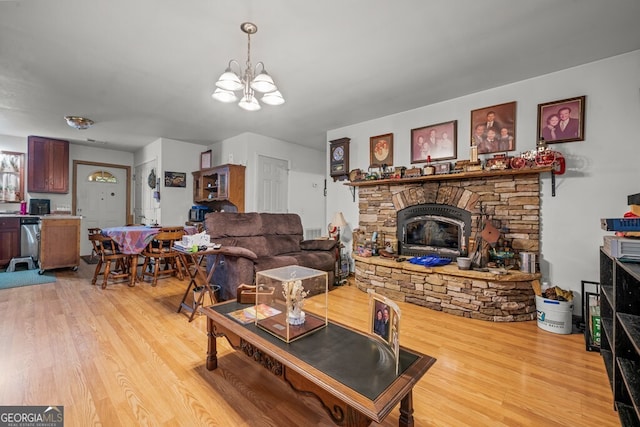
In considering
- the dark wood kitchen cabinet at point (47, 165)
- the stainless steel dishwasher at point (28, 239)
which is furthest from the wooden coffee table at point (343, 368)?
the dark wood kitchen cabinet at point (47, 165)

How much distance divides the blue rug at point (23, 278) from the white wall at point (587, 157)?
6.61m

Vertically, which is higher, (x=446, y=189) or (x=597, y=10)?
(x=597, y=10)

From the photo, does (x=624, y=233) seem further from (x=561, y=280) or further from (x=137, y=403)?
(x=137, y=403)

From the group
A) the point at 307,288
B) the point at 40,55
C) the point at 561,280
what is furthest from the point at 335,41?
the point at 561,280

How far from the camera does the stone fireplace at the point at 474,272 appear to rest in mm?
2779

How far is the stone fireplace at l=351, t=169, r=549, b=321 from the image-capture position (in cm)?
278

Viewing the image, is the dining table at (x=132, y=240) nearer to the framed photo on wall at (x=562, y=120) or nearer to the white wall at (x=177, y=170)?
the white wall at (x=177, y=170)

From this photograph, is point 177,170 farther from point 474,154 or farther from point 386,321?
point 386,321

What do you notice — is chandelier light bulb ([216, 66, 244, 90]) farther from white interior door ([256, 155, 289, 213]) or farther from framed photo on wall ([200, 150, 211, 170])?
framed photo on wall ([200, 150, 211, 170])

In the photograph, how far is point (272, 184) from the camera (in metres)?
5.54

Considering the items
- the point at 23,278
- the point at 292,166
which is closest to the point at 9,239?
the point at 23,278

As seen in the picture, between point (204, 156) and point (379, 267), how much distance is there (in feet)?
14.4

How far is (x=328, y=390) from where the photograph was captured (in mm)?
1086

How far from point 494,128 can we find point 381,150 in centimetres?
148
